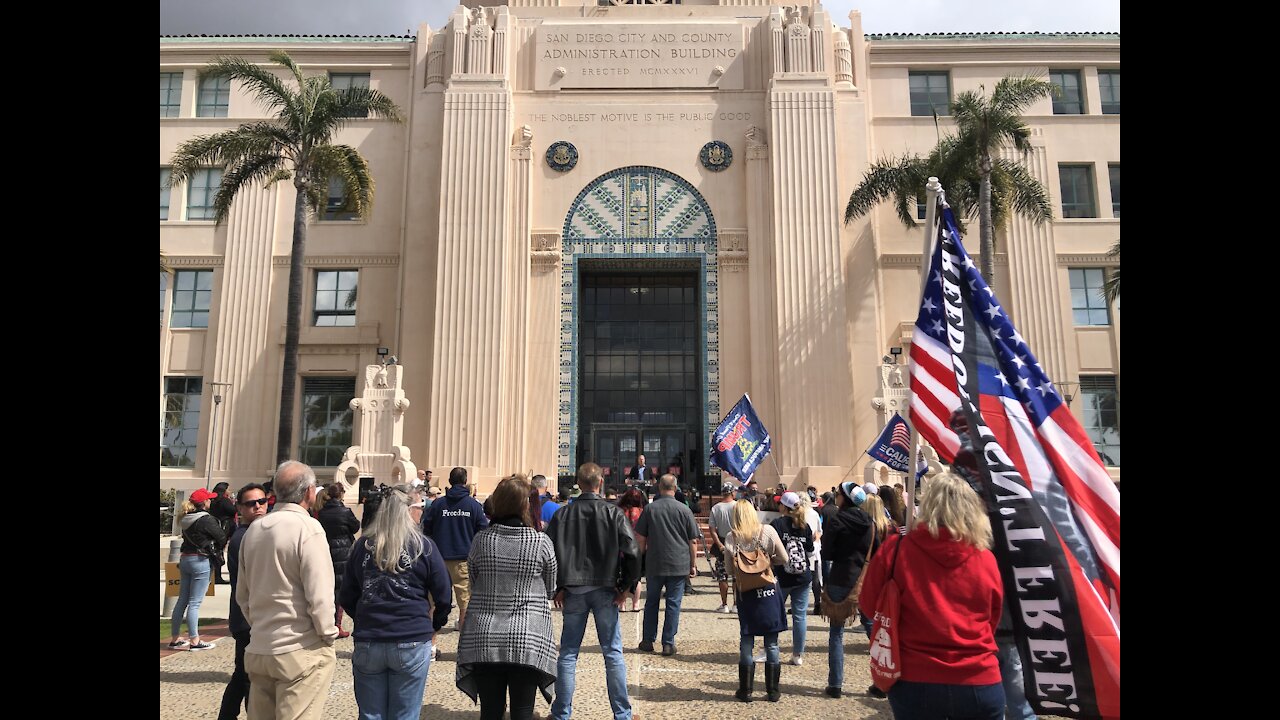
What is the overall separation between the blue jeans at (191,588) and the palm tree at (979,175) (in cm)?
1755

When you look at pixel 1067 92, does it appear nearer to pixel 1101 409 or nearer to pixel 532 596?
pixel 1101 409

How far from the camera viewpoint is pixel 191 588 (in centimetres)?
946

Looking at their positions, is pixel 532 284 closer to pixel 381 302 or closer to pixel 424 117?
pixel 381 302

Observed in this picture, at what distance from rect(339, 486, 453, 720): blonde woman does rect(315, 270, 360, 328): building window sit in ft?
74.8

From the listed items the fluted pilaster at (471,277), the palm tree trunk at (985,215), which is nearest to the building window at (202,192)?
the fluted pilaster at (471,277)

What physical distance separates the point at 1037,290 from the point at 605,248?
44.5 feet

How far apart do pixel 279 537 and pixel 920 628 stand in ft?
11.6

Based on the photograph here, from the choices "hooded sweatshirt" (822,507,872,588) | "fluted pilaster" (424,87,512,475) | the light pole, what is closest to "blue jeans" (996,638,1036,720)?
"hooded sweatshirt" (822,507,872,588)

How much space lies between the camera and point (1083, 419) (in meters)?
25.4

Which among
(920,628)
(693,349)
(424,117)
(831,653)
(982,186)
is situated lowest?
(831,653)

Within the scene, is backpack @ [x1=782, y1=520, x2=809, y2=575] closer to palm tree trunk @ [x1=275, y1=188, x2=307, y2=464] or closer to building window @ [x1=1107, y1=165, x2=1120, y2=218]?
palm tree trunk @ [x1=275, y1=188, x2=307, y2=464]

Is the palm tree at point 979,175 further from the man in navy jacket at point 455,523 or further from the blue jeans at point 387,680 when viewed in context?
the blue jeans at point 387,680
